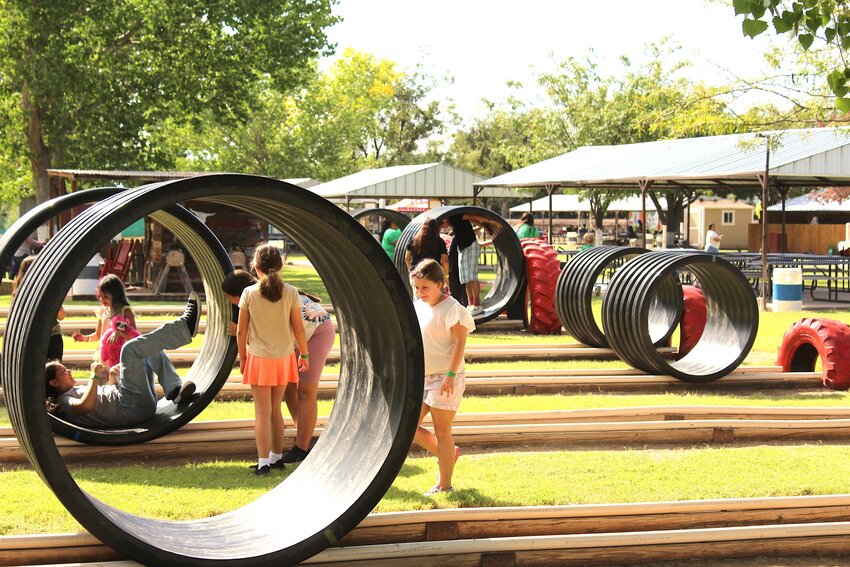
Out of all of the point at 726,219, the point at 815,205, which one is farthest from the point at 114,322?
the point at 726,219

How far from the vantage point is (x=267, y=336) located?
299 inches

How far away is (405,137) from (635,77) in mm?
36331

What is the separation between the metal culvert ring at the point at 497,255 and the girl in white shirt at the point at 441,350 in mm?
9371

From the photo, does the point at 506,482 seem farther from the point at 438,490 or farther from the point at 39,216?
the point at 39,216

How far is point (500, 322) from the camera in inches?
703

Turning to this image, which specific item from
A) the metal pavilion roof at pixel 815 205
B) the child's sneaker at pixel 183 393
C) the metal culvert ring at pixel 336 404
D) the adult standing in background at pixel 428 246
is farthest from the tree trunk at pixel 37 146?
the metal pavilion roof at pixel 815 205

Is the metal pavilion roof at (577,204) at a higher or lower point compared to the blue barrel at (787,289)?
higher

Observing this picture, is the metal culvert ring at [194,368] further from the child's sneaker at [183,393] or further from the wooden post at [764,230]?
the wooden post at [764,230]

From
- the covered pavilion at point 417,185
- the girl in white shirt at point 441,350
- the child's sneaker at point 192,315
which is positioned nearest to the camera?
the girl in white shirt at point 441,350

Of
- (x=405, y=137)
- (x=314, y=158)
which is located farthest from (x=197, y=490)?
(x=405, y=137)

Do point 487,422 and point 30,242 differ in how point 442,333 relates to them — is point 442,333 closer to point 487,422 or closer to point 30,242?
point 487,422

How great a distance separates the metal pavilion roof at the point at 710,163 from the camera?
24.2 m

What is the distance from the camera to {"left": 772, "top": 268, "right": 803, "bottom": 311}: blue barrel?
21031 mm

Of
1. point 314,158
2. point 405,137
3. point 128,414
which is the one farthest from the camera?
point 405,137
